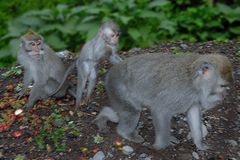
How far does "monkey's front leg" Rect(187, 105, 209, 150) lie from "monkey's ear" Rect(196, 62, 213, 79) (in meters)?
0.38

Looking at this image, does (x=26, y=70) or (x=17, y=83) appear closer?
(x=26, y=70)

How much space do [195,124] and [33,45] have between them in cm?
204

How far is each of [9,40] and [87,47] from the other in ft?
10.9

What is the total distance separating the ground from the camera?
20.5 feet

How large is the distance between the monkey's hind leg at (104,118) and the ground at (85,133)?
0.06 m

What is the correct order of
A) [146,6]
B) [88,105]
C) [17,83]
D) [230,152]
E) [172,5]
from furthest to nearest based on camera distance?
[172,5] → [146,6] → [17,83] → [88,105] → [230,152]

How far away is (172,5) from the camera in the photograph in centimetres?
1095

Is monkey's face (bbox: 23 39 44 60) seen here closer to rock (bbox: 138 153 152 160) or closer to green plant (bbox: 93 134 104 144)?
green plant (bbox: 93 134 104 144)

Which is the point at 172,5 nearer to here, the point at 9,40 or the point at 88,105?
the point at 9,40

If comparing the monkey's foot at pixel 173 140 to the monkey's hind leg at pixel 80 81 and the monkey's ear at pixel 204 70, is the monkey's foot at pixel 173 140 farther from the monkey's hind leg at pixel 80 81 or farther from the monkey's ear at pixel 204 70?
the monkey's hind leg at pixel 80 81

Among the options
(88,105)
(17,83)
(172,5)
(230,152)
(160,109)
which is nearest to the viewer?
(160,109)

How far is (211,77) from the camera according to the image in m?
5.80

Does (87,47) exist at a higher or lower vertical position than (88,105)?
higher

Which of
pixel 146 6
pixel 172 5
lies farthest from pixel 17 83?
pixel 172 5
